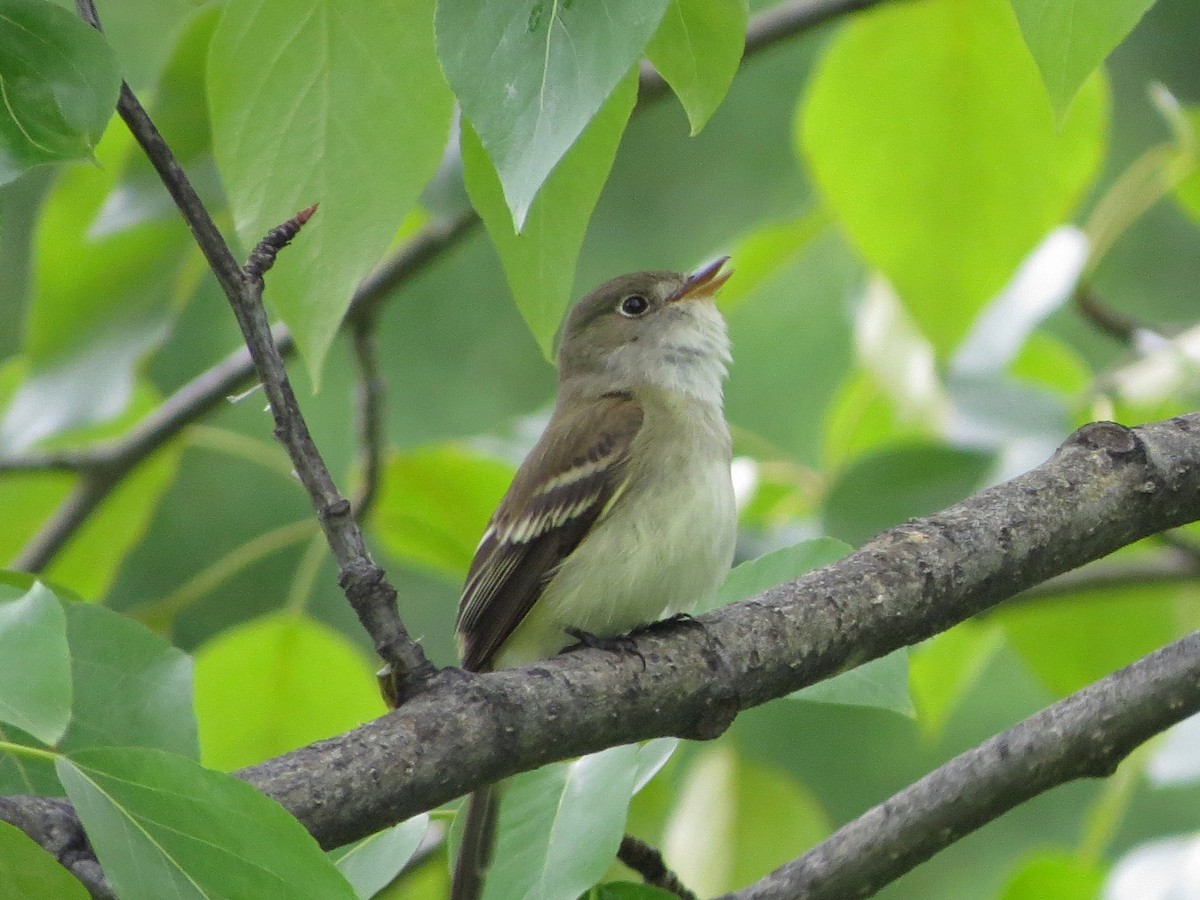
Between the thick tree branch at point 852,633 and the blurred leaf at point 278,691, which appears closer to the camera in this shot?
the thick tree branch at point 852,633

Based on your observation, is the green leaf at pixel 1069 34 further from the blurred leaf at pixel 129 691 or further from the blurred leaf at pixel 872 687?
the blurred leaf at pixel 129 691

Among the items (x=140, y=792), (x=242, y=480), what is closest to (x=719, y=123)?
(x=242, y=480)

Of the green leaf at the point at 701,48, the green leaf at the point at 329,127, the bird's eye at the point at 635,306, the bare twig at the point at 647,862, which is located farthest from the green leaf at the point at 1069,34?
the bird's eye at the point at 635,306

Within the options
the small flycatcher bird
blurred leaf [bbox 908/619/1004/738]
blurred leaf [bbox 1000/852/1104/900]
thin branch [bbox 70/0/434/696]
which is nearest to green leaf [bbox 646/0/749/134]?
thin branch [bbox 70/0/434/696]

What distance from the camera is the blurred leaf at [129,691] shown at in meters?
1.65

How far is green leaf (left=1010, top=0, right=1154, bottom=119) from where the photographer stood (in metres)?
1.30

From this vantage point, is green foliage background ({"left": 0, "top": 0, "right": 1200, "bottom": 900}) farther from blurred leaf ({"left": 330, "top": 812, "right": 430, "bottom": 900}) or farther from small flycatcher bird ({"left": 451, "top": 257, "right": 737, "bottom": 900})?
small flycatcher bird ({"left": 451, "top": 257, "right": 737, "bottom": 900})

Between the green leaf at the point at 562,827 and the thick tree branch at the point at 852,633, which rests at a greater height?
the thick tree branch at the point at 852,633

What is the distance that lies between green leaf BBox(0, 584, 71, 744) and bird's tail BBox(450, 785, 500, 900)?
1.03 metres

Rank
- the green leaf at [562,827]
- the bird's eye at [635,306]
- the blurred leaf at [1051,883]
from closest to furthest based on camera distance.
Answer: the green leaf at [562,827] → the blurred leaf at [1051,883] → the bird's eye at [635,306]

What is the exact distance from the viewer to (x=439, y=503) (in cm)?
379

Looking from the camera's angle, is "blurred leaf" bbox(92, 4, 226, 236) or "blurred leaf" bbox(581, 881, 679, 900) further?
"blurred leaf" bbox(92, 4, 226, 236)

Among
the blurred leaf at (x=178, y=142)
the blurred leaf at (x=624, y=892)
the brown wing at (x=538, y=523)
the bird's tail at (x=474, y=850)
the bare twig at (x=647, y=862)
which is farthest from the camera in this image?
the brown wing at (x=538, y=523)

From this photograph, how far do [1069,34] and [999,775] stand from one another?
3.18ft
